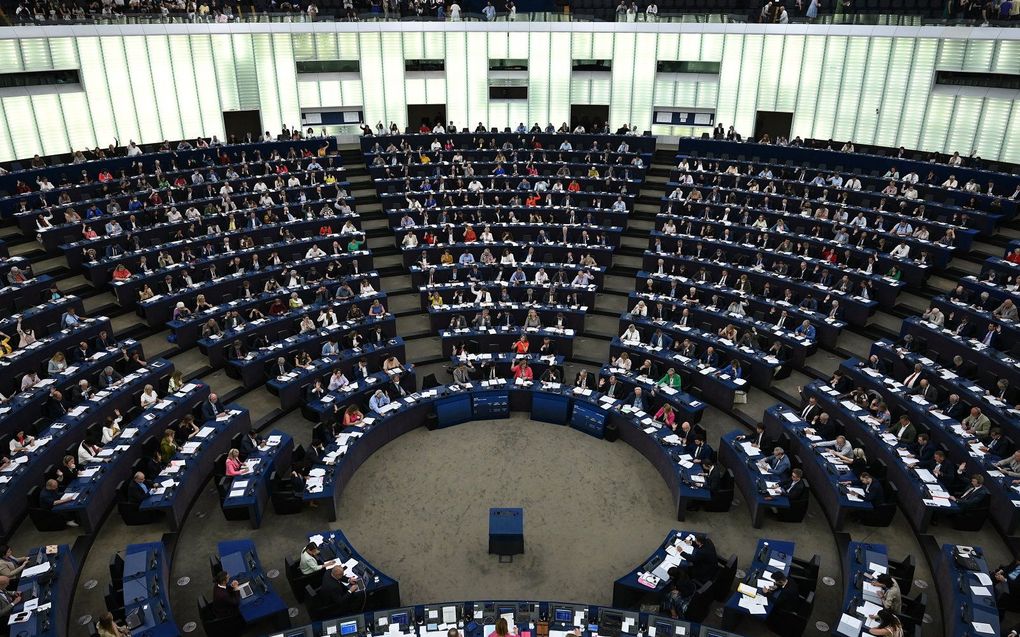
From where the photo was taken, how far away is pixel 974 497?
483 inches

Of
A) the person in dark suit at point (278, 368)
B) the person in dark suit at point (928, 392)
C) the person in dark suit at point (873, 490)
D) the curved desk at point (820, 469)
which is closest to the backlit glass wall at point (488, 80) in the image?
the person in dark suit at point (928, 392)

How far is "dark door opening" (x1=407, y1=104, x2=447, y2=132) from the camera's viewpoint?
105ft

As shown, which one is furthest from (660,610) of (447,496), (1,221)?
(1,221)

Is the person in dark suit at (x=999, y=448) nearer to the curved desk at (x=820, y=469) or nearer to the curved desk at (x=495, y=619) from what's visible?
the curved desk at (x=820, y=469)

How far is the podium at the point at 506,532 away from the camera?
12.6 meters

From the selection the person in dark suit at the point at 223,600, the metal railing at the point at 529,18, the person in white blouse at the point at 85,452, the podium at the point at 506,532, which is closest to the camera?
the person in dark suit at the point at 223,600

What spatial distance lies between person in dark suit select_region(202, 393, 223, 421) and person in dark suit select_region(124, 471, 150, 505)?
2456mm

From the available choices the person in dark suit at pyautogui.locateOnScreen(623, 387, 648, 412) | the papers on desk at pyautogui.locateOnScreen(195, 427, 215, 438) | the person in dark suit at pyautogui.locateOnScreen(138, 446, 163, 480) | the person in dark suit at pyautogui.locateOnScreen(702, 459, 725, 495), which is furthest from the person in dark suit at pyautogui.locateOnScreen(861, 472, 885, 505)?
the person in dark suit at pyautogui.locateOnScreen(138, 446, 163, 480)

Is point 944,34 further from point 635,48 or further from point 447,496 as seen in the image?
point 447,496

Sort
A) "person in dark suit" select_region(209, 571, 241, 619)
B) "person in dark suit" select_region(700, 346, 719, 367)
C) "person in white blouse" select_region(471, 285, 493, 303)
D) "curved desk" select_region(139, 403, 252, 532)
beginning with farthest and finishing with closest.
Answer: "person in white blouse" select_region(471, 285, 493, 303) → "person in dark suit" select_region(700, 346, 719, 367) → "curved desk" select_region(139, 403, 252, 532) → "person in dark suit" select_region(209, 571, 241, 619)

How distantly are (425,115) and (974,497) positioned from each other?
84.5 ft

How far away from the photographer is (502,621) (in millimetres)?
9266

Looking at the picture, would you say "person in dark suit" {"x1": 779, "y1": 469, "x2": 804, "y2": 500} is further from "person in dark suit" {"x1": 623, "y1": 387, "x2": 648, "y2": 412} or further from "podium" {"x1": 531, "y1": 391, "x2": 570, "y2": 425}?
"podium" {"x1": 531, "y1": 391, "x2": 570, "y2": 425}

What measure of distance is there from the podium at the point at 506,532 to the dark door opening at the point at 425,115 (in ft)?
74.0
